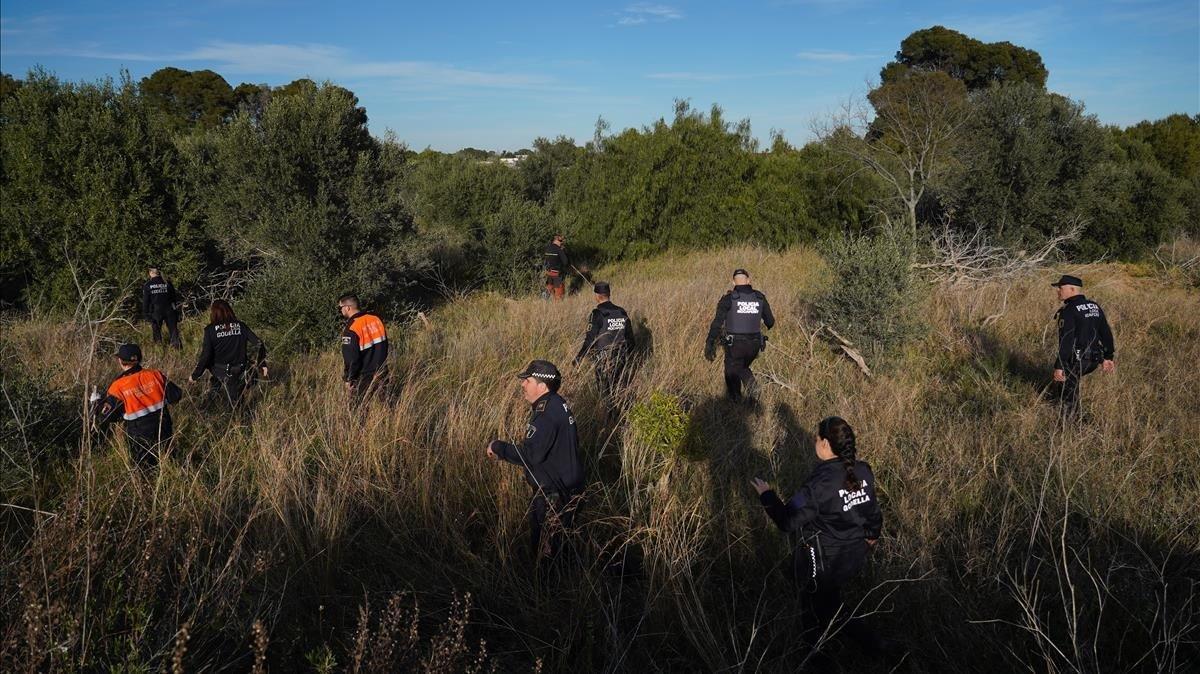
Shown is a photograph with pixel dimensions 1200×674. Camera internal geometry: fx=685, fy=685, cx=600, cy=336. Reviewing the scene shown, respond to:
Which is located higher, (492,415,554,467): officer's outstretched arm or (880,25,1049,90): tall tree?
(880,25,1049,90): tall tree

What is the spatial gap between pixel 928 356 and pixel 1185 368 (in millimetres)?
2426

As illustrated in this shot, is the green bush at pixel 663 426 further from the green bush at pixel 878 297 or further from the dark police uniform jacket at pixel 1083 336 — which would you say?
the green bush at pixel 878 297

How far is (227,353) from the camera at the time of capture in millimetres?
6438

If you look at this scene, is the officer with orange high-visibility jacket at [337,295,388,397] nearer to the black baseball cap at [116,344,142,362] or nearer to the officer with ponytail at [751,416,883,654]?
the black baseball cap at [116,344,142,362]

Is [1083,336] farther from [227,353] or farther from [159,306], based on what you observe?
[159,306]

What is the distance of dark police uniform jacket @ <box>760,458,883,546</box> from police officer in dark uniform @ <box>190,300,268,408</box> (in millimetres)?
5113

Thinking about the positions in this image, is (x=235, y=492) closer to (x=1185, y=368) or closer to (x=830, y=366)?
(x=830, y=366)

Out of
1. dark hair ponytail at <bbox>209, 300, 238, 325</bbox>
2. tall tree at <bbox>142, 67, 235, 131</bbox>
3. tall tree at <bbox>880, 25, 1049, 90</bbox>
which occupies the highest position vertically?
tall tree at <bbox>880, 25, 1049, 90</bbox>

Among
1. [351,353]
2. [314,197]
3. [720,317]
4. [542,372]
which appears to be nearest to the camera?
[542,372]

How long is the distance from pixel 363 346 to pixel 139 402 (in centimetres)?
187

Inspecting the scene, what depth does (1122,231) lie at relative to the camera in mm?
16953

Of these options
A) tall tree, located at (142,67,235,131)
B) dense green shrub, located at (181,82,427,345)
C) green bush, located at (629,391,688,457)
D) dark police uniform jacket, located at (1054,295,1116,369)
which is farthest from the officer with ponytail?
tall tree, located at (142,67,235,131)

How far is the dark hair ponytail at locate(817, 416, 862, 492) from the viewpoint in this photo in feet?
10.6

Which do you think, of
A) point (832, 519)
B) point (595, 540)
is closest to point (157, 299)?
point (595, 540)
